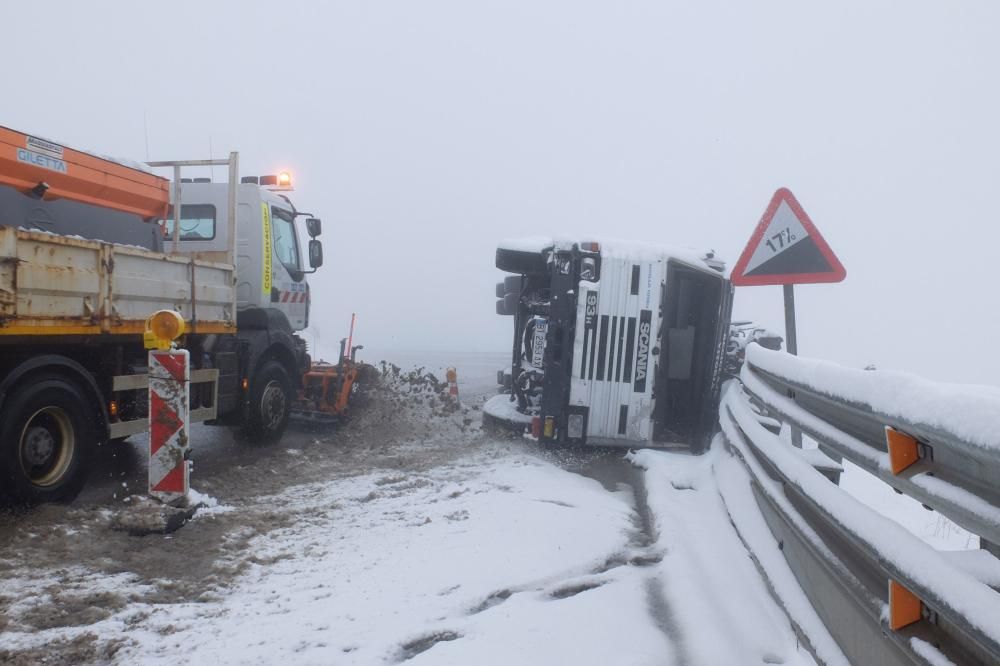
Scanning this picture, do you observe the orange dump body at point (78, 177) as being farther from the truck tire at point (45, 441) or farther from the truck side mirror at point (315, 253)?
the truck side mirror at point (315, 253)

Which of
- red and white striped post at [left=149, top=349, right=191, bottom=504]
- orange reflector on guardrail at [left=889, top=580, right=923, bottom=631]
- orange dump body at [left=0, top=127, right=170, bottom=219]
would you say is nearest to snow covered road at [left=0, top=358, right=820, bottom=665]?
red and white striped post at [left=149, top=349, right=191, bottom=504]

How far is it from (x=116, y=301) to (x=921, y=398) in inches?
231

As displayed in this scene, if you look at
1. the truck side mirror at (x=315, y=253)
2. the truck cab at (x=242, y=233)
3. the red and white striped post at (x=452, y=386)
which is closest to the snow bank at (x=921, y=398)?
the truck cab at (x=242, y=233)

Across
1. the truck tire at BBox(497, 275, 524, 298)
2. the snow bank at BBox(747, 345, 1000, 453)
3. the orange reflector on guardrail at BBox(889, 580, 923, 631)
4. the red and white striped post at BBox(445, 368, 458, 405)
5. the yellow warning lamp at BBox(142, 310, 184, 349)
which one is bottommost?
the red and white striped post at BBox(445, 368, 458, 405)

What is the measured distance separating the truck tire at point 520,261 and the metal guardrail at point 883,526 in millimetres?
5044

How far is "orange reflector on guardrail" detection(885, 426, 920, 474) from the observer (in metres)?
1.87

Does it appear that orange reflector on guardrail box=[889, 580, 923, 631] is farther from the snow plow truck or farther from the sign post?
the snow plow truck

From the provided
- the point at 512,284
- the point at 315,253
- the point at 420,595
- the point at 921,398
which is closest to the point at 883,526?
the point at 921,398

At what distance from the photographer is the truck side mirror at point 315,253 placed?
9.75m

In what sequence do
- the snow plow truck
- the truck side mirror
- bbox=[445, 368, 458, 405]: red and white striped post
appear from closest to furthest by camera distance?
the snow plow truck → the truck side mirror → bbox=[445, 368, 458, 405]: red and white striped post

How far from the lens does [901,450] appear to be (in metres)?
1.89

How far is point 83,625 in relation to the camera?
320cm

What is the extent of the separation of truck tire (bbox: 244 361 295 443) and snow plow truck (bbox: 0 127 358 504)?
23mm

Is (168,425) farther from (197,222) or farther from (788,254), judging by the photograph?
(788,254)
